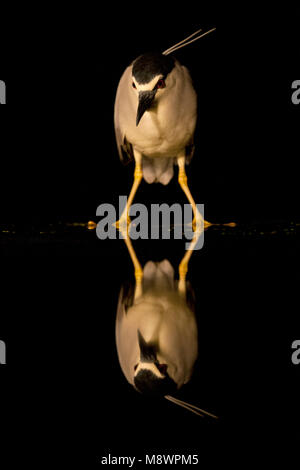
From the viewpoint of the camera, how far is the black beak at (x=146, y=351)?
204 cm

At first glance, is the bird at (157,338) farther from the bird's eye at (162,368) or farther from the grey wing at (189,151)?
the grey wing at (189,151)

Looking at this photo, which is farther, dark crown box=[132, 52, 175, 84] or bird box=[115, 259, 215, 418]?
dark crown box=[132, 52, 175, 84]

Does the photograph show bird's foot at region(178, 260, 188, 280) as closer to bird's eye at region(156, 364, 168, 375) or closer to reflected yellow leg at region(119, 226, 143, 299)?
reflected yellow leg at region(119, 226, 143, 299)

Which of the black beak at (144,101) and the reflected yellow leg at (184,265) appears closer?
the reflected yellow leg at (184,265)

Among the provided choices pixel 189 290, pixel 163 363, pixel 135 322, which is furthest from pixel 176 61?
pixel 163 363

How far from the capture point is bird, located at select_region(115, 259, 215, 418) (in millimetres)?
1970

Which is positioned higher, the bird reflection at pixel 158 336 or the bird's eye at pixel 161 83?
the bird's eye at pixel 161 83

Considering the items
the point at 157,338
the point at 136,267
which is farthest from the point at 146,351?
the point at 136,267

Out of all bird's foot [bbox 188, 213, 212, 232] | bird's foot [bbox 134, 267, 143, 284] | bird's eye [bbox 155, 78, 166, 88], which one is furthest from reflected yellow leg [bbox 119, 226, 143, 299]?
bird's eye [bbox 155, 78, 166, 88]

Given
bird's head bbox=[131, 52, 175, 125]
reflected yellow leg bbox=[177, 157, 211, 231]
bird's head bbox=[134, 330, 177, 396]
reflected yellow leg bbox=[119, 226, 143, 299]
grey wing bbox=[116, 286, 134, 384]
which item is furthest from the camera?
reflected yellow leg bbox=[177, 157, 211, 231]

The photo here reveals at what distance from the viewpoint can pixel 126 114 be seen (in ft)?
12.4

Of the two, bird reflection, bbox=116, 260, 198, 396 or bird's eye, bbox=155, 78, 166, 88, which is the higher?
bird's eye, bbox=155, 78, 166, 88

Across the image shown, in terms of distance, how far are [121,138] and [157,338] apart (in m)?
1.96

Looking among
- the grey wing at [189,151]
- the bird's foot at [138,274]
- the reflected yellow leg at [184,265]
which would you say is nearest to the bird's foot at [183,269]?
the reflected yellow leg at [184,265]
